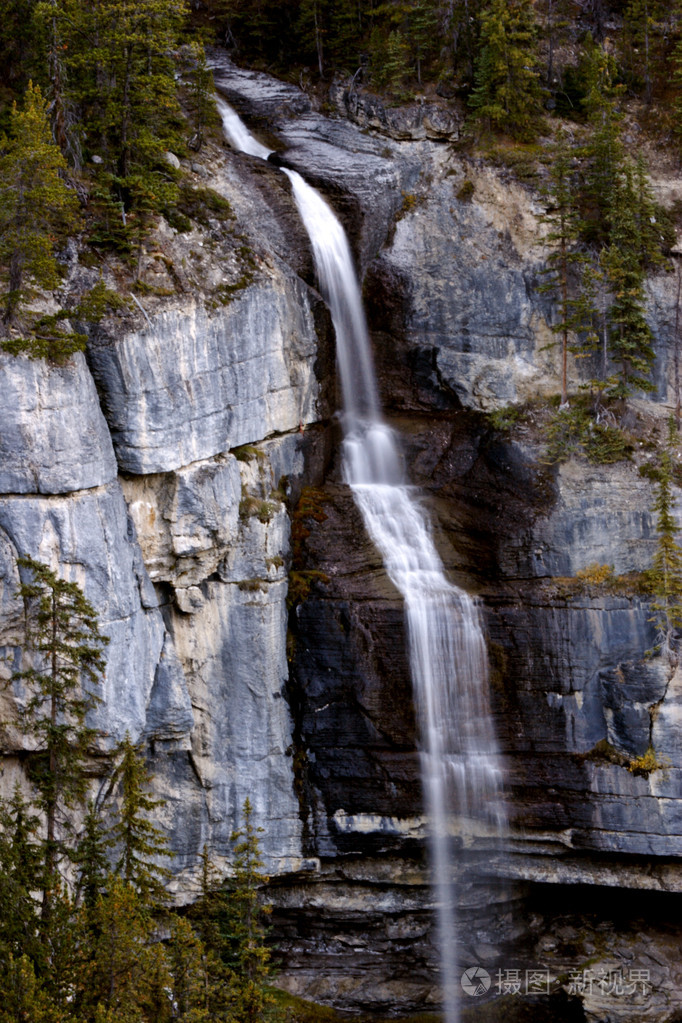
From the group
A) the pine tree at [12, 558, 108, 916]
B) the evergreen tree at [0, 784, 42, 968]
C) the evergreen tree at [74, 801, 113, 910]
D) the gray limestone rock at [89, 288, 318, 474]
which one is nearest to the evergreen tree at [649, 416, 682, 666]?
the gray limestone rock at [89, 288, 318, 474]

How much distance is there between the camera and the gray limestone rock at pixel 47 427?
20.9 meters

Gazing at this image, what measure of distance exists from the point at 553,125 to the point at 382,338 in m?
9.07


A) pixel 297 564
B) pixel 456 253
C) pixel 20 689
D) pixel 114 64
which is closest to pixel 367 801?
pixel 297 564

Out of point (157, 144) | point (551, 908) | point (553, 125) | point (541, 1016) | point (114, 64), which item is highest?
point (553, 125)

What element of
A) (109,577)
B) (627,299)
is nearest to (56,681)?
(109,577)

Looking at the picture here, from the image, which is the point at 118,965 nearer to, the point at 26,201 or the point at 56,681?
the point at 56,681

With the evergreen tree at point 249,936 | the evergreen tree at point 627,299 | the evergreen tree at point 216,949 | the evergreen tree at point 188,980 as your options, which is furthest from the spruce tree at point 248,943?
the evergreen tree at point 627,299

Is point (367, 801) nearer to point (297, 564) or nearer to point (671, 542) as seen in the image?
point (297, 564)

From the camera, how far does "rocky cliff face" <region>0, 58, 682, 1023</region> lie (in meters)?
23.9

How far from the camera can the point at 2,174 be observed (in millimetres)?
21766

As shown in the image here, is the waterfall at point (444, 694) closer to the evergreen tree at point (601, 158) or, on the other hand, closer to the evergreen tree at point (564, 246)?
the evergreen tree at point (564, 246)

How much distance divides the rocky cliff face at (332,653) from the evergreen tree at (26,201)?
1.65m

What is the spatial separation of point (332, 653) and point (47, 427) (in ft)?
28.8

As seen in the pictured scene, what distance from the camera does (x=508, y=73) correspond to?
31703mm
